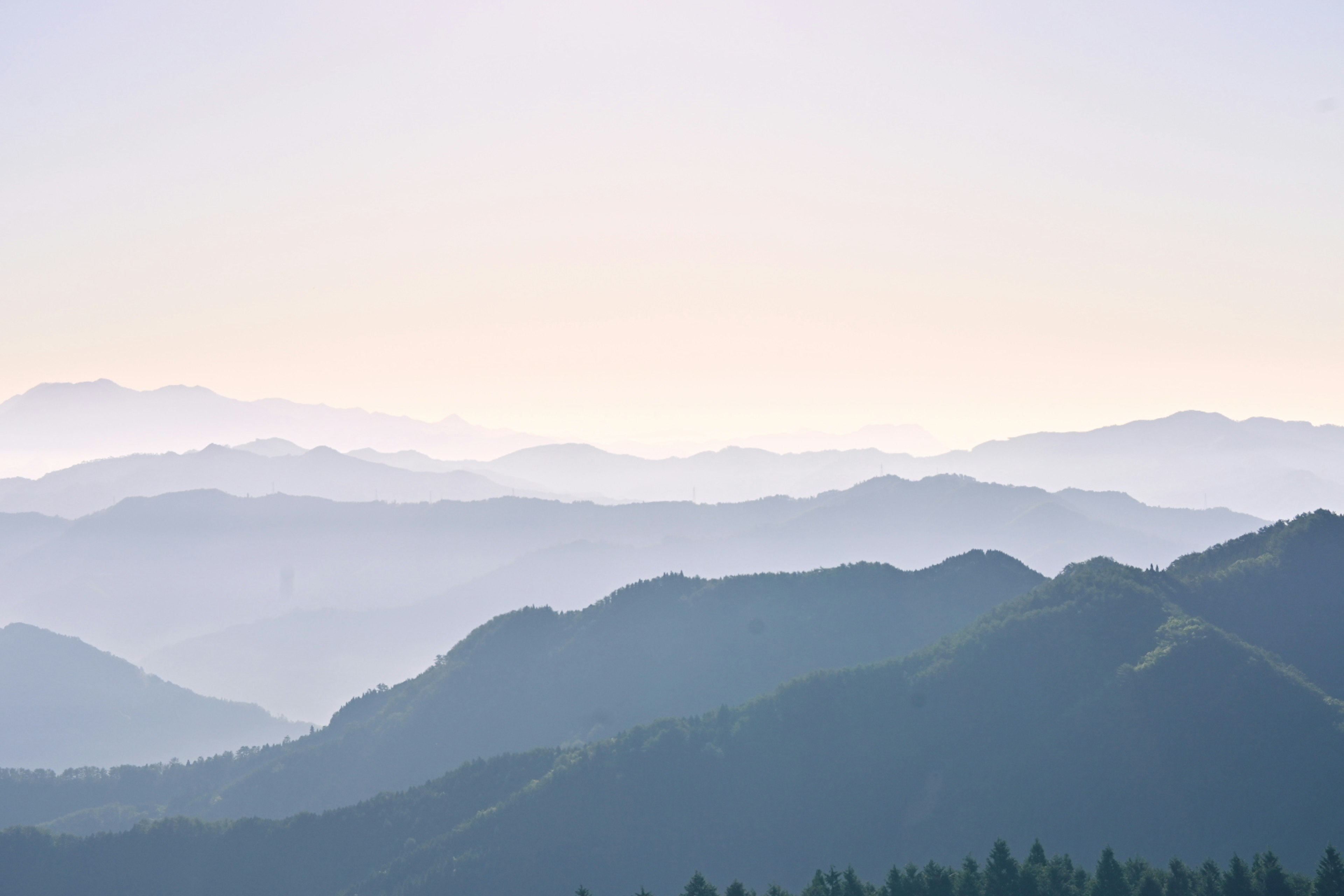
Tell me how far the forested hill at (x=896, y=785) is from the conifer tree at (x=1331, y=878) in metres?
47.1

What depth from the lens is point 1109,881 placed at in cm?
7675

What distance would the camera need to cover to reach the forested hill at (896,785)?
4771 inches

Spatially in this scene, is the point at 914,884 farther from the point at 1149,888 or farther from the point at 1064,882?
the point at 1149,888

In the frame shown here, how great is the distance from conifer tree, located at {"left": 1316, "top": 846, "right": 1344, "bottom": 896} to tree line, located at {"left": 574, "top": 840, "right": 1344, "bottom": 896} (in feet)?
3.43

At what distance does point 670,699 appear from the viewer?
629 ft

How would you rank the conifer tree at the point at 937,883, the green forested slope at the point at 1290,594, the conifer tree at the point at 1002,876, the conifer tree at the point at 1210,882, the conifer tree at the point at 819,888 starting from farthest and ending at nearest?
the green forested slope at the point at 1290,594
the conifer tree at the point at 1002,876
the conifer tree at the point at 819,888
the conifer tree at the point at 937,883
the conifer tree at the point at 1210,882

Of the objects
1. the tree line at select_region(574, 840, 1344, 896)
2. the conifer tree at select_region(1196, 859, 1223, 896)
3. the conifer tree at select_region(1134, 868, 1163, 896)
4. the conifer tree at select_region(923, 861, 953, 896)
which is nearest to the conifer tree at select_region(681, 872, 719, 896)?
the tree line at select_region(574, 840, 1344, 896)

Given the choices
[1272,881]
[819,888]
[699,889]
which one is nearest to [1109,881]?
[1272,881]

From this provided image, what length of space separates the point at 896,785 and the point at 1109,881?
61.9 m

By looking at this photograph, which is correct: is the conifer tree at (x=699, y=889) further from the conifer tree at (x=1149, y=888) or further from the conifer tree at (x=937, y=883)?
the conifer tree at (x=1149, y=888)

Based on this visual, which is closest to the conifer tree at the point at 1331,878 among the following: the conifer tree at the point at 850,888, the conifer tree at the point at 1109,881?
the conifer tree at the point at 1109,881

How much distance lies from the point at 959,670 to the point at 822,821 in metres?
31.7

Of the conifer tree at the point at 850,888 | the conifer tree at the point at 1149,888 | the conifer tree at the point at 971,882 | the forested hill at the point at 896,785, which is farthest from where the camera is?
the forested hill at the point at 896,785

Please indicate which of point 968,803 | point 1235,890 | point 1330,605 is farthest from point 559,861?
point 1330,605
